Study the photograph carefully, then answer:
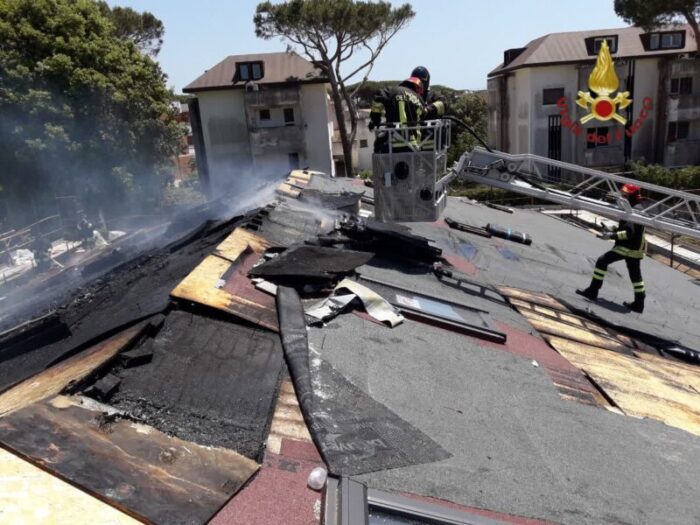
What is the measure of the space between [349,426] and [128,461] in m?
1.46

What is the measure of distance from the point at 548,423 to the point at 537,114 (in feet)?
114

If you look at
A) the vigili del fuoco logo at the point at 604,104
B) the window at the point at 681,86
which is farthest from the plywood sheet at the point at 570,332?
the window at the point at 681,86

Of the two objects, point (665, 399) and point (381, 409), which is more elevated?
point (381, 409)

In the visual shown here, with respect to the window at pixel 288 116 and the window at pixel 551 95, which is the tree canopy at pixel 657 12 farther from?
the window at pixel 288 116

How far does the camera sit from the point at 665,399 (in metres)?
5.89

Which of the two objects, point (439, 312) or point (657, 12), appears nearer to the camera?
point (439, 312)

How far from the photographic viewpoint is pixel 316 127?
3747cm

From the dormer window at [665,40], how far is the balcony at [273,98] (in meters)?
22.4

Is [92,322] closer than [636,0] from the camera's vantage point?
Yes

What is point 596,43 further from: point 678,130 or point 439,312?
point 439,312

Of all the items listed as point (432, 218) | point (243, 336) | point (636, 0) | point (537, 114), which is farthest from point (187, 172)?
point (243, 336)

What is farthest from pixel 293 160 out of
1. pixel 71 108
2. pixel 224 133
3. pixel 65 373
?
pixel 65 373

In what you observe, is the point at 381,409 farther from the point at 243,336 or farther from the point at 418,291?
the point at 418,291

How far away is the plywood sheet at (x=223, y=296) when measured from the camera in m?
5.44
